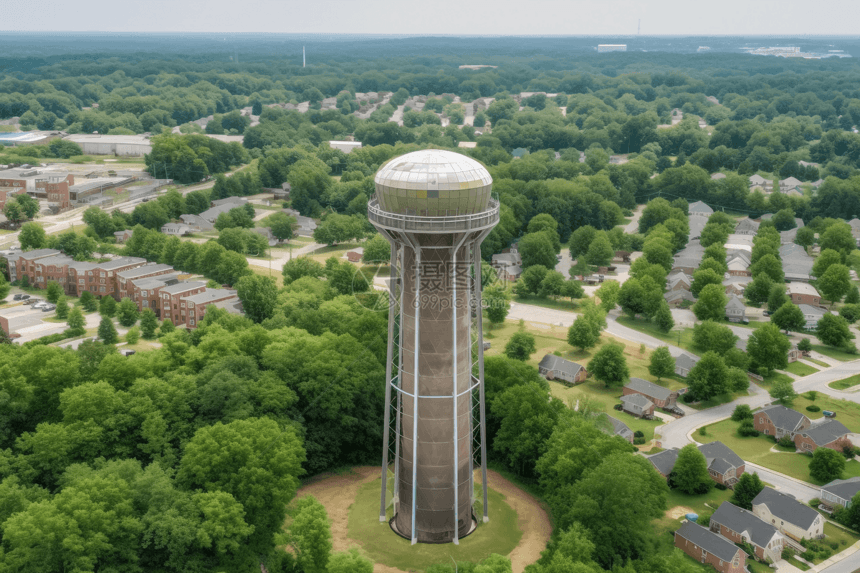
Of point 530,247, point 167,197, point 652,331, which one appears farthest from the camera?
point 167,197

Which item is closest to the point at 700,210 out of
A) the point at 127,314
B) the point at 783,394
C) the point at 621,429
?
the point at 783,394

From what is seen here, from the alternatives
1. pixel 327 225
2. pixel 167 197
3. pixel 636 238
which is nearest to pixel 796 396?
pixel 636 238

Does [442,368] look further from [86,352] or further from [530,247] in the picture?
[530,247]

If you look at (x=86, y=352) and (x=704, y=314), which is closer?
A: (x=86, y=352)

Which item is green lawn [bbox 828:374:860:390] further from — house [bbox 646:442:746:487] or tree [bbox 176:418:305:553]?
tree [bbox 176:418:305:553]

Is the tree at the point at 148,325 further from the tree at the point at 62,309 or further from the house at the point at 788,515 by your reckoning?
the house at the point at 788,515

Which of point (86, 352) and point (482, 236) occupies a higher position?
point (482, 236)

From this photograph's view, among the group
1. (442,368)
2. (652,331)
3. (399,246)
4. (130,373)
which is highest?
(399,246)

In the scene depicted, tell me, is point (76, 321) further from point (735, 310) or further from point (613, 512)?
point (735, 310)
